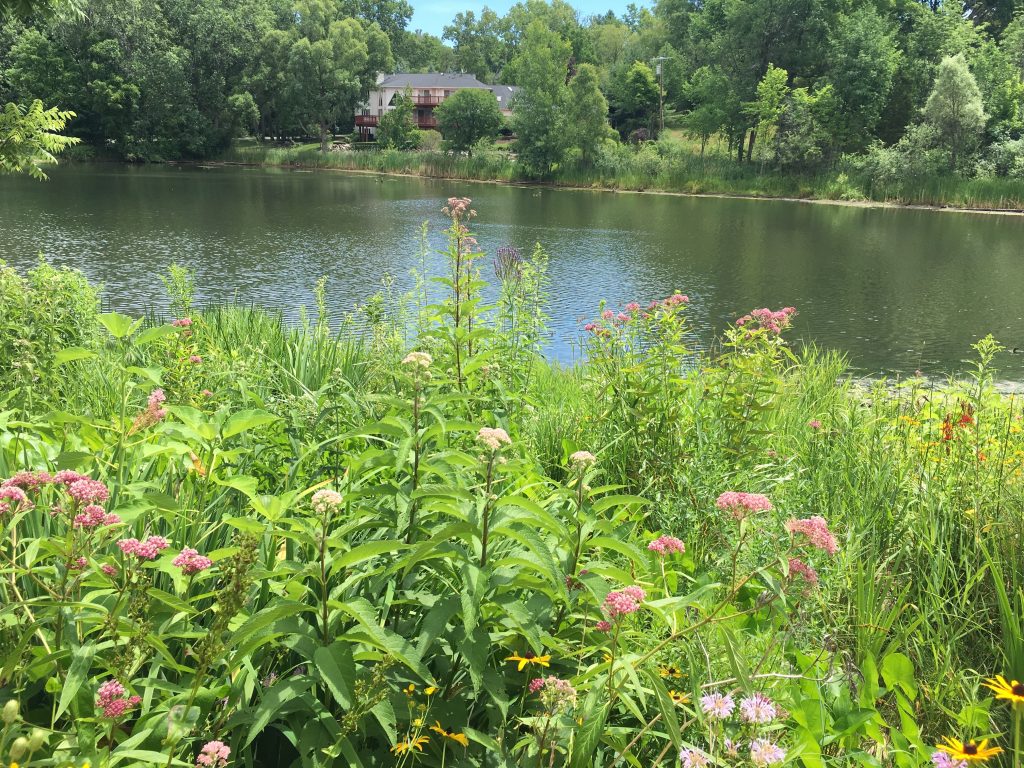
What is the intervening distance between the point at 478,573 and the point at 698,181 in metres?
39.8

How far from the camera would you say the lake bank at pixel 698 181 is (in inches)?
1267

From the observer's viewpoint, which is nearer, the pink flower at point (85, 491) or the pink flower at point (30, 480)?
the pink flower at point (85, 491)

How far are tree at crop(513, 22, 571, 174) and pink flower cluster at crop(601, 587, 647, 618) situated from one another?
143 feet

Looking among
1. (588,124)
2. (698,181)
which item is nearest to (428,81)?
(588,124)

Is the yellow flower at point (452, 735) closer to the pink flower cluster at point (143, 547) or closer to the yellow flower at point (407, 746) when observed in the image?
the yellow flower at point (407, 746)

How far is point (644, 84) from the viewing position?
184 ft

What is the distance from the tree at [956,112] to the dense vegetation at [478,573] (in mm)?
37112

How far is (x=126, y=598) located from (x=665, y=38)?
74.1 meters

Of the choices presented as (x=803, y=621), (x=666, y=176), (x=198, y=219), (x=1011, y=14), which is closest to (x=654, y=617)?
(x=803, y=621)

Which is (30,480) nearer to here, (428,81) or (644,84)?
(644,84)

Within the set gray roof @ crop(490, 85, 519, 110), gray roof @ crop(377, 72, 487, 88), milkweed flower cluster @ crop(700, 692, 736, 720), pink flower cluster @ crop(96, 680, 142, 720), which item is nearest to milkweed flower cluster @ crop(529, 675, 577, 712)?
milkweed flower cluster @ crop(700, 692, 736, 720)

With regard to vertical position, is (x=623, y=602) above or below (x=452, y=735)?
above

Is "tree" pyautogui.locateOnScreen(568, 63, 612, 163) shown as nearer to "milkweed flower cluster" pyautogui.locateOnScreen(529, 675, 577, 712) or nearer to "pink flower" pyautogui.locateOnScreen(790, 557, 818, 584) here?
"pink flower" pyautogui.locateOnScreen(790, 557, 818, 584)

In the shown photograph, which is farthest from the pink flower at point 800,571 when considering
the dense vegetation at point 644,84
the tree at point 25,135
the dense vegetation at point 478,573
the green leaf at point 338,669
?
the dense vegetation at point 644,84
